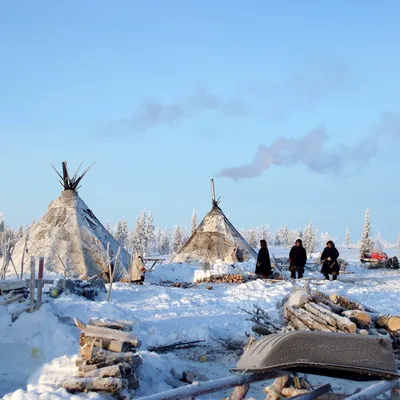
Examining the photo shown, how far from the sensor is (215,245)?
84.5 feet

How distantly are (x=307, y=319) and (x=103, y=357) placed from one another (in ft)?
10.8

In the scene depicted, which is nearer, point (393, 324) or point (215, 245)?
point (393, 324)

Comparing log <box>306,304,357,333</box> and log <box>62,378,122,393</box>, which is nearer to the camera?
log <box>62,378,122,393</box>

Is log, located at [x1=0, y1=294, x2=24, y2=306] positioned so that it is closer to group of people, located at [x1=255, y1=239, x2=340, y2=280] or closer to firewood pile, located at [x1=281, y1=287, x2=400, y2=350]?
firewood pile, located at [x1=281, y1=287, x2=400, y2=350]

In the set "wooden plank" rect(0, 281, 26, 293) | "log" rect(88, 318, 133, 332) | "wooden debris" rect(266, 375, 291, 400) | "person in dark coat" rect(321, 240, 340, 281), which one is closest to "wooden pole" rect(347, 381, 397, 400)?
"wooden debris" rect(266, 375, 291, 400)

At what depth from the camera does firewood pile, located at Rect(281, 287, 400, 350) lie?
7.91m

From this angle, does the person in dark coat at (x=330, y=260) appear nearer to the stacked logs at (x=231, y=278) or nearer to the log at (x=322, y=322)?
the stacked logs at (x=231, y=278)

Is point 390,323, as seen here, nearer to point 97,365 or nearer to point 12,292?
point 97,365

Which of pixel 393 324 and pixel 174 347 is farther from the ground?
pixel 393 324

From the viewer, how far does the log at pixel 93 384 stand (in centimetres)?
570

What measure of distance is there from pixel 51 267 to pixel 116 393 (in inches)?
532

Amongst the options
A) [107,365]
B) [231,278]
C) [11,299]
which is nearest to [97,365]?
[107,365]

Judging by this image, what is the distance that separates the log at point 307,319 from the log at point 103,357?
9.78ft

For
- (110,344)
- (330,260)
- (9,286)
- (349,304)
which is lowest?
(110,344)
